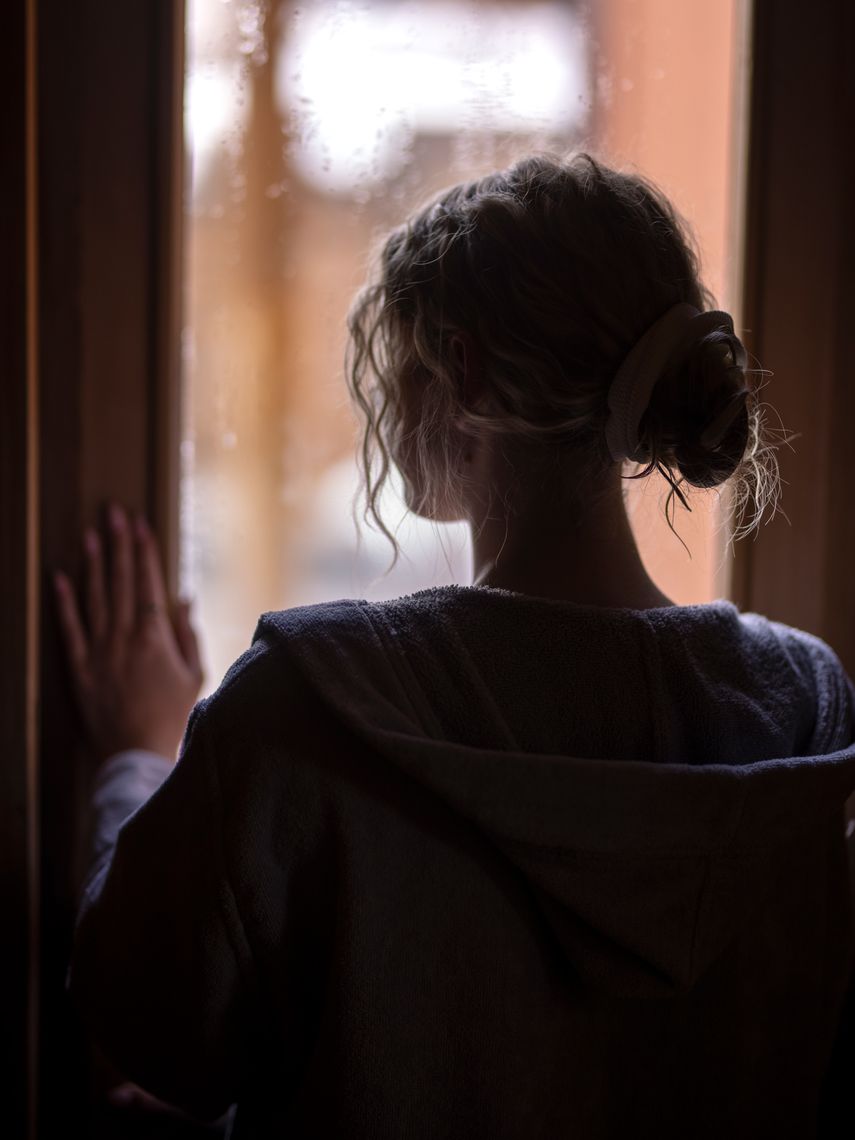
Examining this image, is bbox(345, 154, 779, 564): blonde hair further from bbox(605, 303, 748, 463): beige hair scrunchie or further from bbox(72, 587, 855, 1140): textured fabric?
bbox(72, 587, 855, 1140): textured fabric

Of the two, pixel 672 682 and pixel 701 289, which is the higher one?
pixel 701 289

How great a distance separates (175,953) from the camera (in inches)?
23.2

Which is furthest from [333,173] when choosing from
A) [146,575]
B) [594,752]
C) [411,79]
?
[594,752]

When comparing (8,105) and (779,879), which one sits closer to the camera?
(779,879)

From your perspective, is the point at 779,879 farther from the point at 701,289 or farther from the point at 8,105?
the point at 8,105

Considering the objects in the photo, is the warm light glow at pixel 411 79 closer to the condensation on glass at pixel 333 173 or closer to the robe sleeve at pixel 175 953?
the condensation on glass at pixel 333 173

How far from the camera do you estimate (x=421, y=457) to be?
69 cm

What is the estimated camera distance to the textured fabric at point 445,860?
55 centimetres

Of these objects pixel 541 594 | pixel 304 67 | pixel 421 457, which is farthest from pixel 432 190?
pixel 541 594

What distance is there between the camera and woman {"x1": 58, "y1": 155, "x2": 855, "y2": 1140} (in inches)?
22.0

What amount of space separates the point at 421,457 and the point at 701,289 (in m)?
0.25

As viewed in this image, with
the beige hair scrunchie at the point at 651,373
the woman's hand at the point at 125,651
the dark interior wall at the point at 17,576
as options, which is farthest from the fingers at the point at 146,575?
the beige hair scrunchie at the point at 651,373

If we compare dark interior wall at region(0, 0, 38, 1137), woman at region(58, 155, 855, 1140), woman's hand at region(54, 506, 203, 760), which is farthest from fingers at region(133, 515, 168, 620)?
woman at region(58, 155, 855, 1140)

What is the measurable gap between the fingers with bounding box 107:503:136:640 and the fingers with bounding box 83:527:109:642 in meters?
0.01
